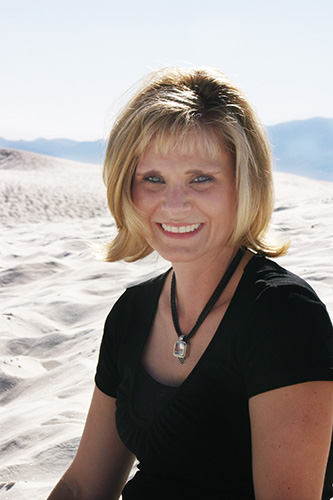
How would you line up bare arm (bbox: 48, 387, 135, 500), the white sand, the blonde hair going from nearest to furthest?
the blonde hair < bare arm (bbox: 48, 387, 135, 500) < the white sand

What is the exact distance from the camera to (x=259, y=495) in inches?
54.2

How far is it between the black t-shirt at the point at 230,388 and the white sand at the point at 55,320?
0.63 m

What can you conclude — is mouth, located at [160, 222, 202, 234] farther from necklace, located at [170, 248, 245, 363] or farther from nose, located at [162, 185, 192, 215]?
necklace, located at [170, 248, 245, 363]

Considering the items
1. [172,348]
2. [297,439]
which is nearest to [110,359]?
[172,348]

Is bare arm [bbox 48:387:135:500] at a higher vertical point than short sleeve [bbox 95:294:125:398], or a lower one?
lower

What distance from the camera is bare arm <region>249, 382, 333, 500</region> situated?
4.26 ft

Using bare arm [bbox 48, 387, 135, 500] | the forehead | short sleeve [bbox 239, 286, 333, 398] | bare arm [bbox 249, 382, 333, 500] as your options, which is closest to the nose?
the forehead

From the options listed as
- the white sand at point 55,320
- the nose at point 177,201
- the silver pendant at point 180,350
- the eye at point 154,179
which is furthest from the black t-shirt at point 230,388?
the white sand at point 55,320

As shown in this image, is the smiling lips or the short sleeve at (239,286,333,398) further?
the smiling lips

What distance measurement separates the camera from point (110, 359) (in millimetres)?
1924

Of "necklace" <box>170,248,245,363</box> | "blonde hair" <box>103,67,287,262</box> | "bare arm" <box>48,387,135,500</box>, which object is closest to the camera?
"blonde hair" <box>103,67,287,262</box>

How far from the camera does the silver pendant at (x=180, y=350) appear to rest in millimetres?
1700

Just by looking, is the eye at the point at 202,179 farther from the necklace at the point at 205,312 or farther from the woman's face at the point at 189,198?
the necklace at the point at 205,312

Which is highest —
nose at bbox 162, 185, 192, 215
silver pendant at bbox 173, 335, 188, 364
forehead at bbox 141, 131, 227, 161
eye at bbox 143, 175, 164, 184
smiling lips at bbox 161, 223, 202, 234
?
forehead at bbox 141, 131, 227, 161
